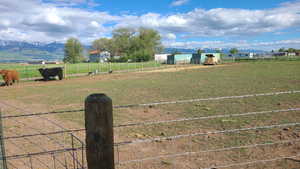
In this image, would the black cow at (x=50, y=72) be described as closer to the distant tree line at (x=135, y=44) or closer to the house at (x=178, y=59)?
the house at (x=178, y=59)

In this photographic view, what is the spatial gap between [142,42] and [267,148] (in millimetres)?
74771

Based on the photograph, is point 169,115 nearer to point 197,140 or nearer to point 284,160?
point 197,140

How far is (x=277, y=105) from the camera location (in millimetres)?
7500

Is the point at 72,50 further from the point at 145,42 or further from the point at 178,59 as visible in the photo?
the point at 178,59

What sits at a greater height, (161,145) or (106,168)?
(106,168)

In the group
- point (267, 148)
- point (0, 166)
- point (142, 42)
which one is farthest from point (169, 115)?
point (142, 42)

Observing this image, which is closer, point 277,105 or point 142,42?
point 277,105

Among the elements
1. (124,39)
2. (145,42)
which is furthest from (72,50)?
(145,42)

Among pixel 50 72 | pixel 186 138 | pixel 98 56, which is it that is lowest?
pixel 186 138

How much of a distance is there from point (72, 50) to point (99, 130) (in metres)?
107

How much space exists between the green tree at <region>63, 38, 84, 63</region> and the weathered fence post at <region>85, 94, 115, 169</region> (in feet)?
348

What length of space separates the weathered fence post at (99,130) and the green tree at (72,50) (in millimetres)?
105985

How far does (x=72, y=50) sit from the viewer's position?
10156 cm

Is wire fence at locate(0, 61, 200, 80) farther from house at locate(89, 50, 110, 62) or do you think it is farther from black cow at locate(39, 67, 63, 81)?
house at locate(89, 50, 110, 62)
